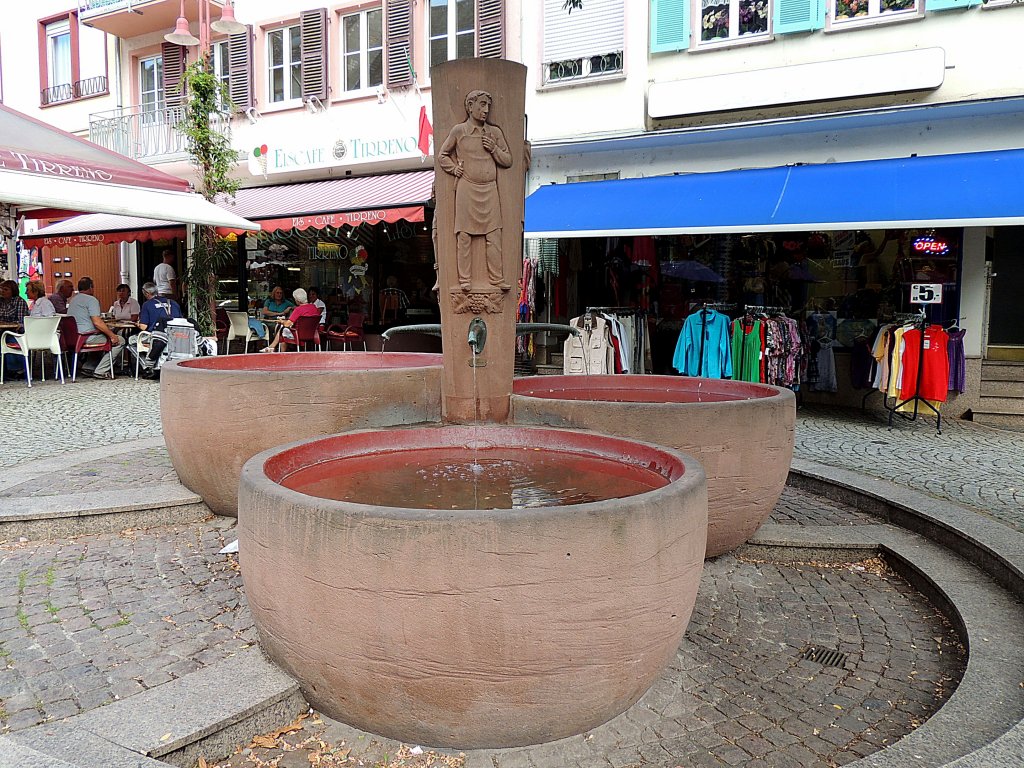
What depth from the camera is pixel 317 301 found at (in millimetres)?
15703

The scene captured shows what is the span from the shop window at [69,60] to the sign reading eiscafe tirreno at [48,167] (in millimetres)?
8838

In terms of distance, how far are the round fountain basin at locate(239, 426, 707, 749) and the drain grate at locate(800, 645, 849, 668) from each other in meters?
0.88

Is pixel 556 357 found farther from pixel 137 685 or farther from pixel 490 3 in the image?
pixel 137 685

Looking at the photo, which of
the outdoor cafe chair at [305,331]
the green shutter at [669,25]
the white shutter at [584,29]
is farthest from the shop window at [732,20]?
the outdoor cafe chair at [305,331]

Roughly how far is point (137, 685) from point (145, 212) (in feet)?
28.5

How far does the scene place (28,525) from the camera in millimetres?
4637

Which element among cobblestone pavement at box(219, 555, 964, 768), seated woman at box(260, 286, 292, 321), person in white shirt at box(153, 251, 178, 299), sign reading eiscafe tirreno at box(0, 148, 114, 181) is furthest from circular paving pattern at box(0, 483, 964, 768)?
person in white shirt at box(153, 251, 178, 299)

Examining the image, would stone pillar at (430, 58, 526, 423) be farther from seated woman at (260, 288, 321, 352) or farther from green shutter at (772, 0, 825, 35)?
seated woman at (260, 288, 321, 352)

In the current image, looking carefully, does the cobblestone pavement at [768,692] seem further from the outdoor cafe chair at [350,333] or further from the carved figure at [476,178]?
the outdoor cafe chair at [350,333]

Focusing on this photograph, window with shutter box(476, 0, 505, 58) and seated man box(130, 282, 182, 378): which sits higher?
window with shutter box(476, 0, 505, 58)

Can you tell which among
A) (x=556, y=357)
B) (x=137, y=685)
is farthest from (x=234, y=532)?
(x=556, y=357)

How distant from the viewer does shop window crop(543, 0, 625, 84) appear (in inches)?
470

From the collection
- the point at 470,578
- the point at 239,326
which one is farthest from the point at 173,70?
the point at 470,578

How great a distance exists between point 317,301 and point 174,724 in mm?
13697
